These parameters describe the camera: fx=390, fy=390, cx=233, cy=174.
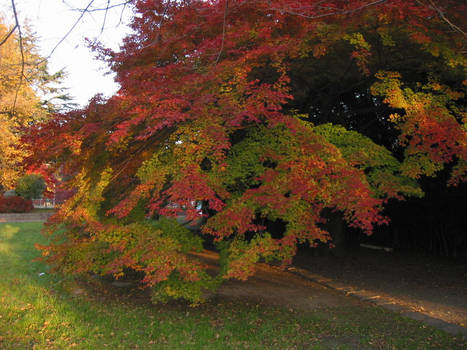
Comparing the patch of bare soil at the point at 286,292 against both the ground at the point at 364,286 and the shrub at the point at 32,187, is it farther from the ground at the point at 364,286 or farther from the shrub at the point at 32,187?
the shrub at the point at 32,187

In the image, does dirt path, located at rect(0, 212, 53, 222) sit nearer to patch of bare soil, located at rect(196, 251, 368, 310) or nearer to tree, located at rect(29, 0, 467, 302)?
patch of bare soil, located at rect(196, 251, 368, 310)

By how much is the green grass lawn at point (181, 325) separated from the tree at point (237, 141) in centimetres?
→ 59

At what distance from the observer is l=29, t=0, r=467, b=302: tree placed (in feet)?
17.3

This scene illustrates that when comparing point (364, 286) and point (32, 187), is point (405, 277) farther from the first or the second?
point (32, 187)

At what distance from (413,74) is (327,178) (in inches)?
162

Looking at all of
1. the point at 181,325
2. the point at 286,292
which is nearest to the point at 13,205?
the point at 286,292

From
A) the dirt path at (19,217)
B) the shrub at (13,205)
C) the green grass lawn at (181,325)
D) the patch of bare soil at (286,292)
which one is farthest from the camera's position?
the shrub at (13,205)

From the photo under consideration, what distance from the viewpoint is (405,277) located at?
9.27 metres

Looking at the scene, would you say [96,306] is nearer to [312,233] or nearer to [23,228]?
[312,233]

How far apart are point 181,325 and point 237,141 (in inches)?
122

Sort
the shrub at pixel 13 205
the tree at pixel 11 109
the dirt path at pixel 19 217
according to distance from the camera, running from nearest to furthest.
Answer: the tree at pixel 11 109, the dirt path at pixel 19 217, the shrub at pixel 13 205

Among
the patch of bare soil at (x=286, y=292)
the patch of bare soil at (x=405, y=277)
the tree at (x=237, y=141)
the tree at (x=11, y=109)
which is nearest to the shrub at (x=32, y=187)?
the tree at (x=11, y=109)

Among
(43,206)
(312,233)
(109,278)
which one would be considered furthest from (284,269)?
(43,206)

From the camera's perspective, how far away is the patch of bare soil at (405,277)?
6.88 m
